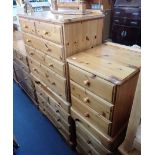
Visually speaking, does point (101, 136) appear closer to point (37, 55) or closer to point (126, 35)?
point (37, 55)

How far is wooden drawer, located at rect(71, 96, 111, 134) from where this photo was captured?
Result: 1.04 meters

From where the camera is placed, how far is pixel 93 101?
1.03 m

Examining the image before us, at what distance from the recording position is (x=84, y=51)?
1.22 m

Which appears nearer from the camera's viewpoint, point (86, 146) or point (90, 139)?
point (90, 139)

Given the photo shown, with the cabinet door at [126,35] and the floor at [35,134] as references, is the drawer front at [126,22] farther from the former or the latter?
the floor at [35,134]

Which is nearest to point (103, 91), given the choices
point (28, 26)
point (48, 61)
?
point (48, 61)

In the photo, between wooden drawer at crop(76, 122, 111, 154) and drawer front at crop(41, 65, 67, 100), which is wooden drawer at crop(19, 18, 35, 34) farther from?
wooden drawer at crop(76, 122, 111, 154)

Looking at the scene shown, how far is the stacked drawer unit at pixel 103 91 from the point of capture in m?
0.89

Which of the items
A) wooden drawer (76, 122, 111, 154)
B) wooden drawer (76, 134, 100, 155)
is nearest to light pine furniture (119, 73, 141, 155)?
wooden drawer (76, 122, 111, 154)

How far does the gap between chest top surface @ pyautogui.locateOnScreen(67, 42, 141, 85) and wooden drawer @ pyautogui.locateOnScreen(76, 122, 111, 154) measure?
592 mm

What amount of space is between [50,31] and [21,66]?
127cm
